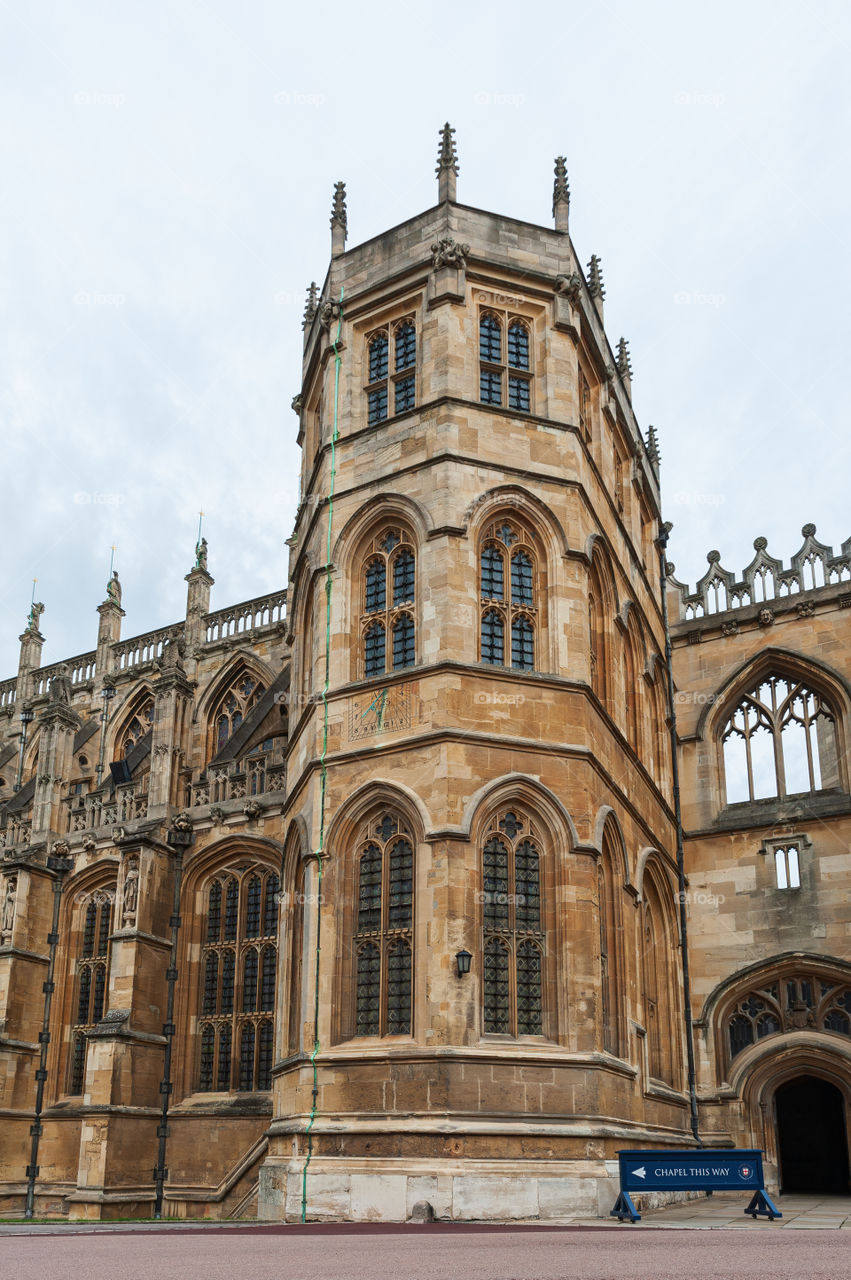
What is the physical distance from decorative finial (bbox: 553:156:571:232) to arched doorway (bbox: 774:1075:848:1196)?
64.0 ft

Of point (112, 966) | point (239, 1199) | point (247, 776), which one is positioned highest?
point (247, 776)

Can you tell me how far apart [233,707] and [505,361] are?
51.7ft

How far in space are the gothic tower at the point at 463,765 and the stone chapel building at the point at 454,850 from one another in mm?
59

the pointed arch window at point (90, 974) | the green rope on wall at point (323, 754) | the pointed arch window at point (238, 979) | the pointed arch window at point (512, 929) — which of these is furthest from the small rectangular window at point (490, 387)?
the pointed arch window at point (90, 974)

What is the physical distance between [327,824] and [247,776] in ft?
27.8

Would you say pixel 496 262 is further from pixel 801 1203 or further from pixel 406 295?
pixel 801 1203

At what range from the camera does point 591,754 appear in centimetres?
1823

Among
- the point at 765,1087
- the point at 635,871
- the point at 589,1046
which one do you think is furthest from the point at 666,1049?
the point at 589,1046

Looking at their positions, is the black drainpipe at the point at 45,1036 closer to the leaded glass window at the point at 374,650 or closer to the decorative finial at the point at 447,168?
the leaded glass window at the point at 374,650

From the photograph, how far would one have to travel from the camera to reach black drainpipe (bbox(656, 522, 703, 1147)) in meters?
23.6

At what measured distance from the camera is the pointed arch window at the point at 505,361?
20.4 m

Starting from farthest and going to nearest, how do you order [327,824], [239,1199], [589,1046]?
[239,1199] → [327,824] → [589,1046]

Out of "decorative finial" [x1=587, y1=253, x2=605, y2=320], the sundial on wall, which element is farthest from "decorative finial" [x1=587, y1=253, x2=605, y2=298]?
the sundial on wall

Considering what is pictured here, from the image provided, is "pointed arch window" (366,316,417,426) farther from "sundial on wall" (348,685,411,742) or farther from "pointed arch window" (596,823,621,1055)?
"pointed arch window" (596,823,621,1055)
